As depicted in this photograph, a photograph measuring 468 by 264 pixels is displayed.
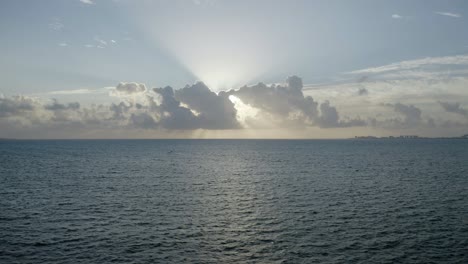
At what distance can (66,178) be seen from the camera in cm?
11162

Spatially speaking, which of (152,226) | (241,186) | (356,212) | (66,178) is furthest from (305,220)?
(66,178)

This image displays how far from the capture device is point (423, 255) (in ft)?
141

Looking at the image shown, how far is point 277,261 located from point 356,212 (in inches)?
1100

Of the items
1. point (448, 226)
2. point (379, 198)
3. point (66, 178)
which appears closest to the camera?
point (448, 226)

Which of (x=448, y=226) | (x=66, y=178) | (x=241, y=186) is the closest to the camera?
(x=448, y=226)

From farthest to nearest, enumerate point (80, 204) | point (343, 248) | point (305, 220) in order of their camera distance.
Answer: point (80, 204)
point (305, 220)
point (343, 248)

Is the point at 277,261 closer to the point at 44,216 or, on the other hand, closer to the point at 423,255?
the point at 423,255

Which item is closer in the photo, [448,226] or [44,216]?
[448,226]

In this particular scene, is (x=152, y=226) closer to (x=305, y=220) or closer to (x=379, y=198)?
(x=305, y=220)

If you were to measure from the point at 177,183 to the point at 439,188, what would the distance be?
67767 millimetres

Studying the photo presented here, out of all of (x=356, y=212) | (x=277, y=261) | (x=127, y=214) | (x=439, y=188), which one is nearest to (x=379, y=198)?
(x=356, y=212)

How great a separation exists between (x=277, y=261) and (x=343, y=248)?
31.4 ft

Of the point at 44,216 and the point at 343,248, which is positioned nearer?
the point at 343,248

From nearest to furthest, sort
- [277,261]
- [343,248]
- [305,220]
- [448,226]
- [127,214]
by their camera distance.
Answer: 1. [277,261]
2. [343,248]
3. [448,226]
4. [305,220]
5. [127,214]
